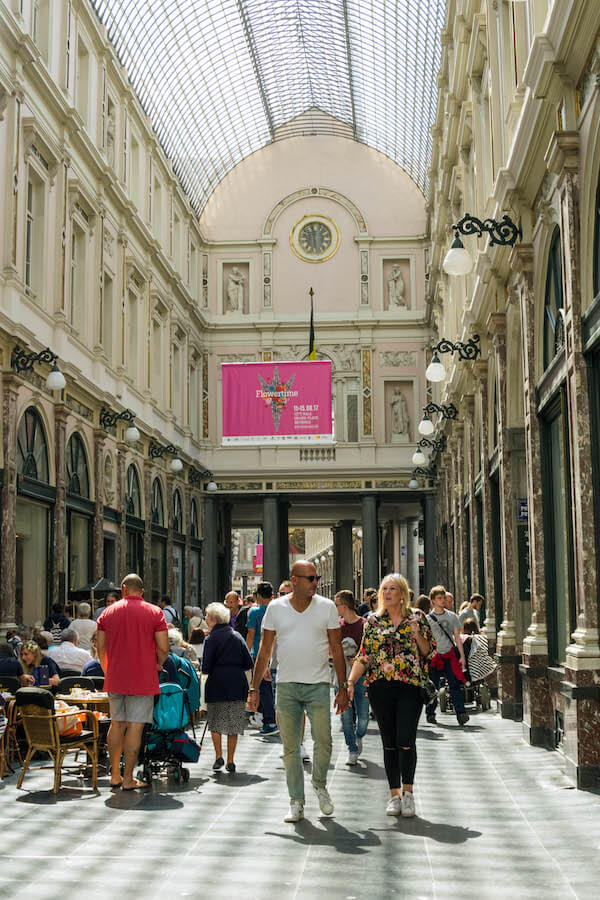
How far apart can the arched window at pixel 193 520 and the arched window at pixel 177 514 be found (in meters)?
1.59

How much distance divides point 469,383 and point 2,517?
29.2 feet

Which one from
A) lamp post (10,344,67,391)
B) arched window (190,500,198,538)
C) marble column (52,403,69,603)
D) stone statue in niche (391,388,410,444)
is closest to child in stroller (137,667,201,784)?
lamp post (10,344,67,391)

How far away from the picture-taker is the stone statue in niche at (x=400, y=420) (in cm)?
3534

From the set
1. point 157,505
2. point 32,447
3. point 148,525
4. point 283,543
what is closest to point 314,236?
point 283,543

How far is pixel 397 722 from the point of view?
7395 millimetres

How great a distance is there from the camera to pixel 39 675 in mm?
10648

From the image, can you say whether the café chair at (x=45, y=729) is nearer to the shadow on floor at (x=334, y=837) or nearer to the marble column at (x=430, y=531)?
the shadow on floor at (x=334, y=837)

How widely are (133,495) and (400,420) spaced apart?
1249 cm

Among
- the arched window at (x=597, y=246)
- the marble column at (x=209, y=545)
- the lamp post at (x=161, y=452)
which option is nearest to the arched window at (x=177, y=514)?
the lamp post at (x=161, y=452)

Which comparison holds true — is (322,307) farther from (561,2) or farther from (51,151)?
(561,2)

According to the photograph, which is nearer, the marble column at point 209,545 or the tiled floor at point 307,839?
the tiled floor at point 307,839

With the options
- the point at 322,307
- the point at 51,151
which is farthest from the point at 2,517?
the point at 322,307

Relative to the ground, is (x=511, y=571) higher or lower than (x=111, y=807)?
higher

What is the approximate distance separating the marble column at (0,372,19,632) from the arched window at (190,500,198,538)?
55.8 feet
